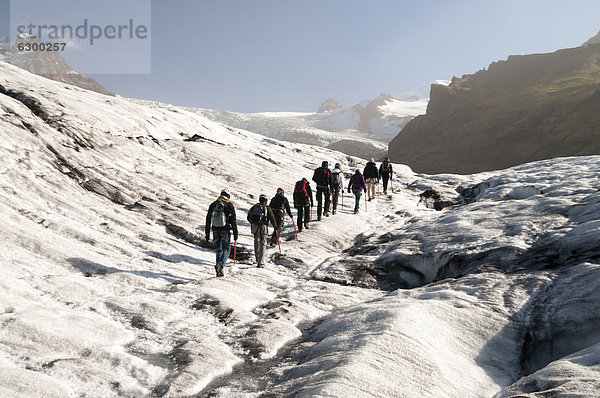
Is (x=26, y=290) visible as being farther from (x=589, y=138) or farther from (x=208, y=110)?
(x=208, y=110)

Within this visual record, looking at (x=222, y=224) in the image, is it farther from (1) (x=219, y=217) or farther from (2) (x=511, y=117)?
(2) (x=511, y=117)

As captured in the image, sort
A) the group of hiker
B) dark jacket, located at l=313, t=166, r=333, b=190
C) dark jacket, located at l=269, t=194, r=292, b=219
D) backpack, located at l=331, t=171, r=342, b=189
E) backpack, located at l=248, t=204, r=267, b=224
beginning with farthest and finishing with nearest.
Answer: backpack, located at l=331, t=171, r=342, b=189
dark jacket, located at l=313, t=166, r=333, b=190
dark jacket, located at l=269, t=194, r=292, b=219
backpack, located at l=248, t=204, r=267, b=224
the group of hiker

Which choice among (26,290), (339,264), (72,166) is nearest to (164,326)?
(26,290)

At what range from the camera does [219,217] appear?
11.7 metres

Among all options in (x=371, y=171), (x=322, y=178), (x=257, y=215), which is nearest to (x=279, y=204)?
(x=257, y=215)

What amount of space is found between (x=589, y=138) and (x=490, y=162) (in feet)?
59.3

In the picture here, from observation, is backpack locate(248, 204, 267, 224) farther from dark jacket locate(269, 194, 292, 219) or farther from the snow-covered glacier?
dark jacket locate(269, 194, 292, 219)

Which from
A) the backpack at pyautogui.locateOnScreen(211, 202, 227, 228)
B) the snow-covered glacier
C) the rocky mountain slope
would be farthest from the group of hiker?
the rocky mountain slope

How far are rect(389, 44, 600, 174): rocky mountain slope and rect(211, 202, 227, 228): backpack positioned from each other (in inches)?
2860

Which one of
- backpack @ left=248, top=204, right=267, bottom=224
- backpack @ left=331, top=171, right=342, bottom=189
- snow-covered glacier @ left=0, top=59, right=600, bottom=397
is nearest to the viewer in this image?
snow-covered glacier @ left=0, top=59, right=600, bottom=397

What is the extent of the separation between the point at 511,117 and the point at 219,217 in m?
96.7

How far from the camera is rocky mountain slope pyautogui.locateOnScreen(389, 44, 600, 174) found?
7338 centimetres

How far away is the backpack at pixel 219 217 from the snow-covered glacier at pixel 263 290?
5.30 ft

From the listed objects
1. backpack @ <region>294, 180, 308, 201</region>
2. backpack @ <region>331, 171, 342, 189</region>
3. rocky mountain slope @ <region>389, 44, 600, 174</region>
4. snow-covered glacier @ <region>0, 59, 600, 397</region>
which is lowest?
snow-covered glacier @ <region>0, 59, 600, 397</region>
